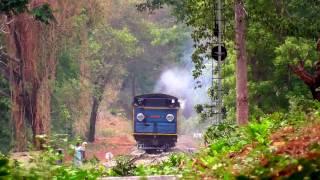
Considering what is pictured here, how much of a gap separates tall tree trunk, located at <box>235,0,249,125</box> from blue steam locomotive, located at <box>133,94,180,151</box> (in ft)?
62.5

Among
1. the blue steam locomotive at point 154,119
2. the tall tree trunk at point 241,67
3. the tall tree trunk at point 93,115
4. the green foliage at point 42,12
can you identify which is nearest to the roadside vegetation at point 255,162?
the tall tree trunk at point 241,67

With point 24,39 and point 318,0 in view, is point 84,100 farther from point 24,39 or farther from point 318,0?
point 318,0

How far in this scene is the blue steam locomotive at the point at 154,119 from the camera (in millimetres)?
42562

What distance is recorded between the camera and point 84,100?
46312 millimetres

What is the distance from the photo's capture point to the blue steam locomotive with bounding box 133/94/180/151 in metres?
42.6

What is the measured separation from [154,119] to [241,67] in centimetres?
1972

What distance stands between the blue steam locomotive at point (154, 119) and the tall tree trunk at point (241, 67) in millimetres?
19065

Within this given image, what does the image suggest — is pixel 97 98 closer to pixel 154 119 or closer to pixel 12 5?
pixel 154 119

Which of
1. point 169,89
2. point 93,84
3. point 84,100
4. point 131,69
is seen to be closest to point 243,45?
point 84,100

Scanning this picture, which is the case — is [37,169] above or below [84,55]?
below

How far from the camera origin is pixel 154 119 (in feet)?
140

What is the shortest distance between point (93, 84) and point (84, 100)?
8690 millimetres

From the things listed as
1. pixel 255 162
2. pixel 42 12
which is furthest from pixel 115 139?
pixel 255 162

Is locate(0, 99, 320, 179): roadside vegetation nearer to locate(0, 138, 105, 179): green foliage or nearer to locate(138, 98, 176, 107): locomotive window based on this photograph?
locate(0, 138, 105, 179): green foliage
